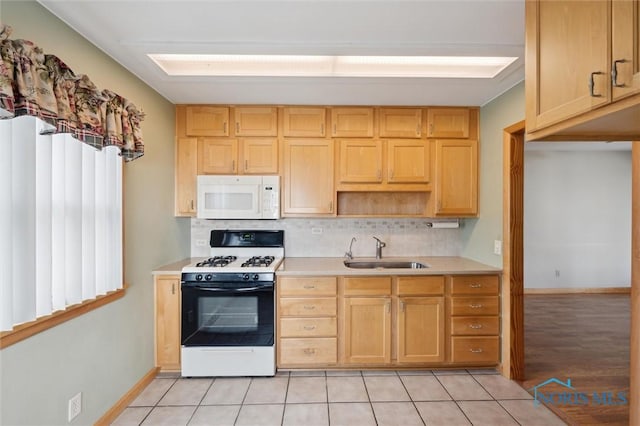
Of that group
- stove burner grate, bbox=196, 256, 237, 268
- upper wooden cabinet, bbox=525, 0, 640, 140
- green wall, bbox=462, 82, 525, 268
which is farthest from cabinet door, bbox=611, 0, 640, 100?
stove burner grate, bbox=196, 256, 237, 268

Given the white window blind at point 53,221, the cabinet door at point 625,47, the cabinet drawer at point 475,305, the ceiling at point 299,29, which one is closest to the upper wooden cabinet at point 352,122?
the ceiling at point 299,29

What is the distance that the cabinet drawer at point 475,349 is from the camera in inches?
106

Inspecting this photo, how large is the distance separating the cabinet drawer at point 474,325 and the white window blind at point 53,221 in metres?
2.66

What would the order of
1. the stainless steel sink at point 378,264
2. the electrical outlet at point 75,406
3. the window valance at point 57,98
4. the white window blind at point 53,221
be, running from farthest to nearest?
the stainless steel sink at point 378,264 < the electrical outlet at point 75,406 < the white window blind at point 53,221 < the window valance at point 57,98

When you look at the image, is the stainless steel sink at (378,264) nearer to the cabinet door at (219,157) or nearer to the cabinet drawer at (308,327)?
the cabinet drawer at (308,327)

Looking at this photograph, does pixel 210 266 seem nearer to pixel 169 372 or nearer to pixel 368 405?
pixel 169 372

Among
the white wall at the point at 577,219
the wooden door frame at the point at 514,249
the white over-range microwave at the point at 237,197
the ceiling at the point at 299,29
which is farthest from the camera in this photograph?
the white wall at the point at 577,219

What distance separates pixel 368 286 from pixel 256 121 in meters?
1.85

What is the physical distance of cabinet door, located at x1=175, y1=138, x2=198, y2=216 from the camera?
3.01 meters

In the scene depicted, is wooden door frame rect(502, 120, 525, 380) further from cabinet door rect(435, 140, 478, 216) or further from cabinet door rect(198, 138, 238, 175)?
cabinet door rect(198, 138, 238, 175)

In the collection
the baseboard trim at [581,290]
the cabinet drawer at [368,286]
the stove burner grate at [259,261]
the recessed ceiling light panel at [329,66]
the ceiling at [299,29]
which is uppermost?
the recessed ceiling light panel at [329,66]

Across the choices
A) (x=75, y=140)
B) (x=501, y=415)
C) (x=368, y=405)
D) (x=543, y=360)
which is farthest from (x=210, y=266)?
(x=543, y=360)

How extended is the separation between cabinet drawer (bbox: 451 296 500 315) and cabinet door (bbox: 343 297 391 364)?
581mm

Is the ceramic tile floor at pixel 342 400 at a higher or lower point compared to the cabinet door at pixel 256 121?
lower
